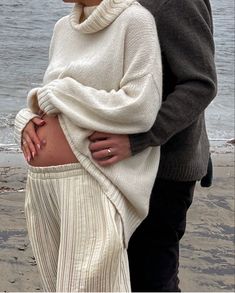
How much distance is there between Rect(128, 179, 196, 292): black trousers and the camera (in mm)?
2559

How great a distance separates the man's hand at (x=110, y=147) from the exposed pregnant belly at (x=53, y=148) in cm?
8

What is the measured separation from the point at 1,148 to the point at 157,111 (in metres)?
5.48

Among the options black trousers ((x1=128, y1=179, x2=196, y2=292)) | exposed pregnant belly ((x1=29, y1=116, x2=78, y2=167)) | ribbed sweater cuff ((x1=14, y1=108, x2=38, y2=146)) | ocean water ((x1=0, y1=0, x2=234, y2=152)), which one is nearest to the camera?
exposed pregnant belly ((x1=29, y1=116, x2=78, y2=167))

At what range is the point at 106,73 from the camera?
226cm

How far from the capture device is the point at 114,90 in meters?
2.26

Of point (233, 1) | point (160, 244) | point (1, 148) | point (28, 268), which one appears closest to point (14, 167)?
point (1, 148)

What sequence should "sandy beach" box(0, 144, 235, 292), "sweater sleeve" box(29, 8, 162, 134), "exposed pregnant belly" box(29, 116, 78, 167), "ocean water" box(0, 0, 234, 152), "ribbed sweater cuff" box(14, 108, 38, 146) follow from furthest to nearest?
"ocean water" box(0, 0, 234, 152)
"sandy beach" box(0, 144, 235, 292)
"ribbed sweater cuff" box(14, 108, 38, 146)
"exposed pregnant belly" box(29, 116, 78, 167)
"sweater sleeve" box(29, 8, 162, 134)

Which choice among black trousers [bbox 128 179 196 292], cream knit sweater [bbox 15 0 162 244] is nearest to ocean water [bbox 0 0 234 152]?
black trousers [bbox 128 179 196 292]

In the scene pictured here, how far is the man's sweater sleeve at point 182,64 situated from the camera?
232cm

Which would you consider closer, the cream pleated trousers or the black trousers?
the cream pleated trousers

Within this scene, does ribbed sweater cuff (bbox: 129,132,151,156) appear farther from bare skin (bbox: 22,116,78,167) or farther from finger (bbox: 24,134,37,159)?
finger (bbox: 24,134,37,159)

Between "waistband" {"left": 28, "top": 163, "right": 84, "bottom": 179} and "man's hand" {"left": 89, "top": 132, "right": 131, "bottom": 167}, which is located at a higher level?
"man's hand" {"left": 89, "top": 132, "right": 131, "bottom": 167}

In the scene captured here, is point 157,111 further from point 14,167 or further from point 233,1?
point 233,1

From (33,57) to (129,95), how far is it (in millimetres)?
11542
